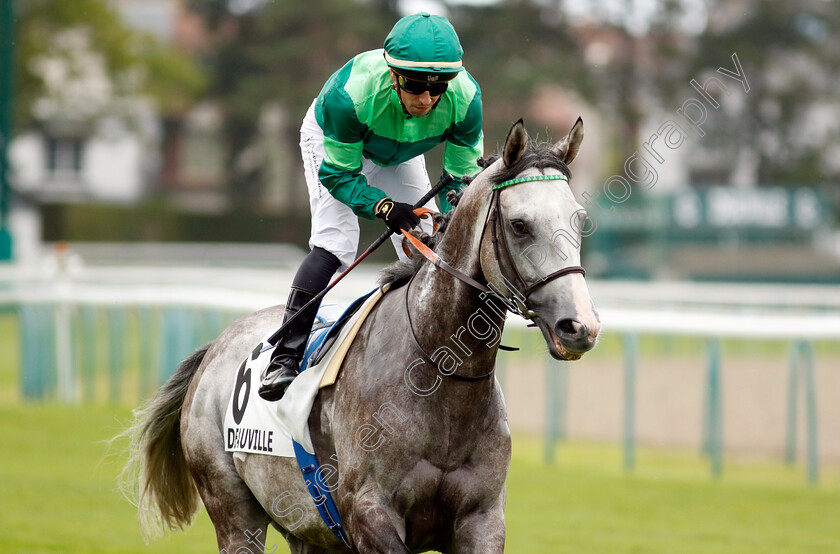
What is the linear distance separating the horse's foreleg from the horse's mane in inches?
30.3

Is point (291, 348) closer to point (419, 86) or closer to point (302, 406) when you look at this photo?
point (302, 406)

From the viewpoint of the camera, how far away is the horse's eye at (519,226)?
317cm

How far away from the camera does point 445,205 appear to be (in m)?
3.95

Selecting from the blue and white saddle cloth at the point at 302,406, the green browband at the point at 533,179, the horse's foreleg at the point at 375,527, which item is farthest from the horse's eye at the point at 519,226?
the horse's foreleg at the point at 375,527

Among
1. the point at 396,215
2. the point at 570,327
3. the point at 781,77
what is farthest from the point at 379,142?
the point at 781,77

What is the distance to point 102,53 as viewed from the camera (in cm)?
3378

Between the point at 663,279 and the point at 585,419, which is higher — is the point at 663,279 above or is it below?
below

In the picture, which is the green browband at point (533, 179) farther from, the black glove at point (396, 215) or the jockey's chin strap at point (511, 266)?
the black glove at point (396, 215)

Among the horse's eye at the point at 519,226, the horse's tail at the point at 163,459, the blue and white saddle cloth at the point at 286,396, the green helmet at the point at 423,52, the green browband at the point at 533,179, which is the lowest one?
the horse's tail at the point at 163,459

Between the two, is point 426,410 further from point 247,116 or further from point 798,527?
point 247,116

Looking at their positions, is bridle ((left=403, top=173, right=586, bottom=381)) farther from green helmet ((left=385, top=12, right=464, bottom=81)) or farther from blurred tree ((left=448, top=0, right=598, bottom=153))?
blurred tree ((left=448, top=0, right=598, bottom=153))

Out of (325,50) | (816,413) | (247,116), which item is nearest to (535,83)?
(325,50)

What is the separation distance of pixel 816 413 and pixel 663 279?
16172mm

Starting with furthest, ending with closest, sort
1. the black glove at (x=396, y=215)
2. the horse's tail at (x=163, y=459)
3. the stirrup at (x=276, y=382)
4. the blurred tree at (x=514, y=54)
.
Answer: the blurred tree at (x=514, y=54), the horse's tail at (x=163, y=459), the stirrup at (x=276, y=382), the black glove at (x=396, y=215)
